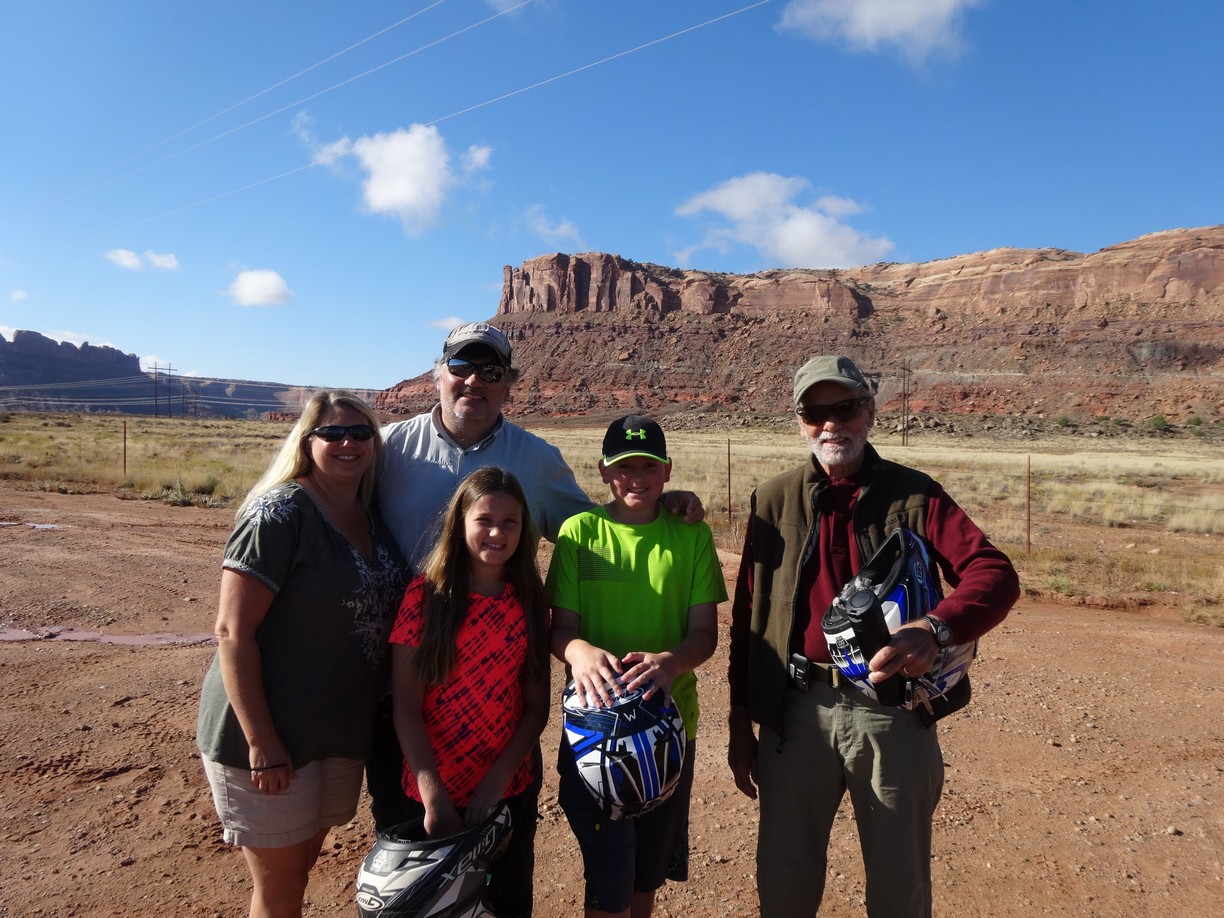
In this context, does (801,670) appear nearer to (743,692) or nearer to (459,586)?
(743,692)

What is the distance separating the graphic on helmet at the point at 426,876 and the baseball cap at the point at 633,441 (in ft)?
4.03

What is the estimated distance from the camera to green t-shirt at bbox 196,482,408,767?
2.20 m

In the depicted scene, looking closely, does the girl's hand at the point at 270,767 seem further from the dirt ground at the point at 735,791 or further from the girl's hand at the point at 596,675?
the dirt ground at the point at 735,791

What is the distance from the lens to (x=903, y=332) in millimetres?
111062

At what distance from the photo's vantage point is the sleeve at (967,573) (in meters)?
2.06

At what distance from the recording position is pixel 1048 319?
3981 inches

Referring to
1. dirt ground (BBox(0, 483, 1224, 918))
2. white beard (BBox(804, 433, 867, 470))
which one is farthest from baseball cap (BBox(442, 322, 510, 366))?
dirt ground (BBox(0, 483, 1224, 918))

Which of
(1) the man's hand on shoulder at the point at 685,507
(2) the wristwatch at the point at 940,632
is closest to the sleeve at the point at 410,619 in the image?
(1) the man's hand on shoulder at the point at 685,507

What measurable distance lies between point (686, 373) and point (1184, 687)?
10658cm

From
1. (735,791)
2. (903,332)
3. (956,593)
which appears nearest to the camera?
(956,593)

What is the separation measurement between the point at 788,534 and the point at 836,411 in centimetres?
45

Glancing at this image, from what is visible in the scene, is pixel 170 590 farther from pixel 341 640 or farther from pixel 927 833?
pixel 927 833

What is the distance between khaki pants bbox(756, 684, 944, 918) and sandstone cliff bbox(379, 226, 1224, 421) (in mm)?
74767

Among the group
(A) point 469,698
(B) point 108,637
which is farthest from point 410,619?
(B) point 108,637
